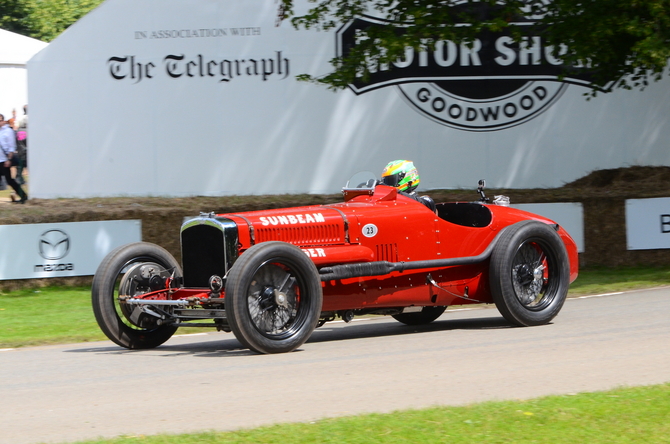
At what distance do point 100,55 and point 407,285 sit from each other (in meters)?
13.0

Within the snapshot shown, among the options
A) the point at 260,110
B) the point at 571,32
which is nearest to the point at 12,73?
the point at 260,110

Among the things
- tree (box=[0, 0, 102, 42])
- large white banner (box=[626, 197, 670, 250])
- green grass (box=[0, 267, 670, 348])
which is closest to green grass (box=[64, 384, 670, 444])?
Answer: green grass (box=[0, 267, 670, 348])

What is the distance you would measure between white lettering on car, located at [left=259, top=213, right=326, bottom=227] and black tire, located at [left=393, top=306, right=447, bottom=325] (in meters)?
2.06

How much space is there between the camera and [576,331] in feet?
28.5

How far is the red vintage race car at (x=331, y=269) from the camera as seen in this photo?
25.1 feet

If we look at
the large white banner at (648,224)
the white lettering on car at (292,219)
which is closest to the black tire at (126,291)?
the white lettering on car at (292,219)

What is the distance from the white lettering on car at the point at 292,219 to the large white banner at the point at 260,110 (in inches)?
459

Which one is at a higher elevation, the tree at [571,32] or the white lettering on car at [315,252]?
the tree at [571,32]

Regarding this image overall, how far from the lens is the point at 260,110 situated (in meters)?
19.7

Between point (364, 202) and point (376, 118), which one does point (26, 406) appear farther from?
point (376, 118)

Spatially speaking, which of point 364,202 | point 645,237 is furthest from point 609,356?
point 645,237

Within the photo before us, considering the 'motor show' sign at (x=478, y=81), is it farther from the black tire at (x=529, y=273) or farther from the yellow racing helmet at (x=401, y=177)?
the black tire at (x=529, y=273)

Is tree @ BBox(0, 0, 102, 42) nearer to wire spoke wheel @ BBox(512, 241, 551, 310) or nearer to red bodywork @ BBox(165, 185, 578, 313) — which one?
red bodywork @ BBox(165, 185, 578, 313)

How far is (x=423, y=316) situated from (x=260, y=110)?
35.2ft
